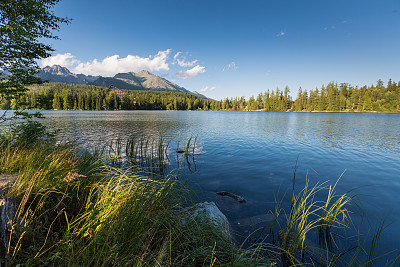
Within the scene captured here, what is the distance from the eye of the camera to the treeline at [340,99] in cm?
9757

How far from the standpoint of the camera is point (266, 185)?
8664 millimetres

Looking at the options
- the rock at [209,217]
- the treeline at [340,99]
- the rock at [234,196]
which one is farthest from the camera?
the treeline at [340,99]

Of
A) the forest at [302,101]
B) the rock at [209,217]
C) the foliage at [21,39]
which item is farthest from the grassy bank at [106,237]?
the forest at [302,101]

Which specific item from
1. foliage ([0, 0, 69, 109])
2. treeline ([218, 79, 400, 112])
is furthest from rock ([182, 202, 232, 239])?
treeline ([218, 79, 400, 112])

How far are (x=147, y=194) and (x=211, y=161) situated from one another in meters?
8.90

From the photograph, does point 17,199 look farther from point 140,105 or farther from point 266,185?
point 140,105

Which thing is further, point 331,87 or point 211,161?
point 331,87

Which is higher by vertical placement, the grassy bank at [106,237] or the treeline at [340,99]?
the treeline at [340,99]

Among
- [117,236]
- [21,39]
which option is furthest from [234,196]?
[21,39]

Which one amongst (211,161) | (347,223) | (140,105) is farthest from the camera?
(140,105)

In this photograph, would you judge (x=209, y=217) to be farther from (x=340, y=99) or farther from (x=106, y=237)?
(x=340, y=99)

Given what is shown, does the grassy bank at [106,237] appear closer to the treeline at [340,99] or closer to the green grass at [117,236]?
the green grass at [117,236]

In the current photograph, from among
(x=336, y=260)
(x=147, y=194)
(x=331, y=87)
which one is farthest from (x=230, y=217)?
(x=331, y=87)

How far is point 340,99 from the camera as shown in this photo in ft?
356
